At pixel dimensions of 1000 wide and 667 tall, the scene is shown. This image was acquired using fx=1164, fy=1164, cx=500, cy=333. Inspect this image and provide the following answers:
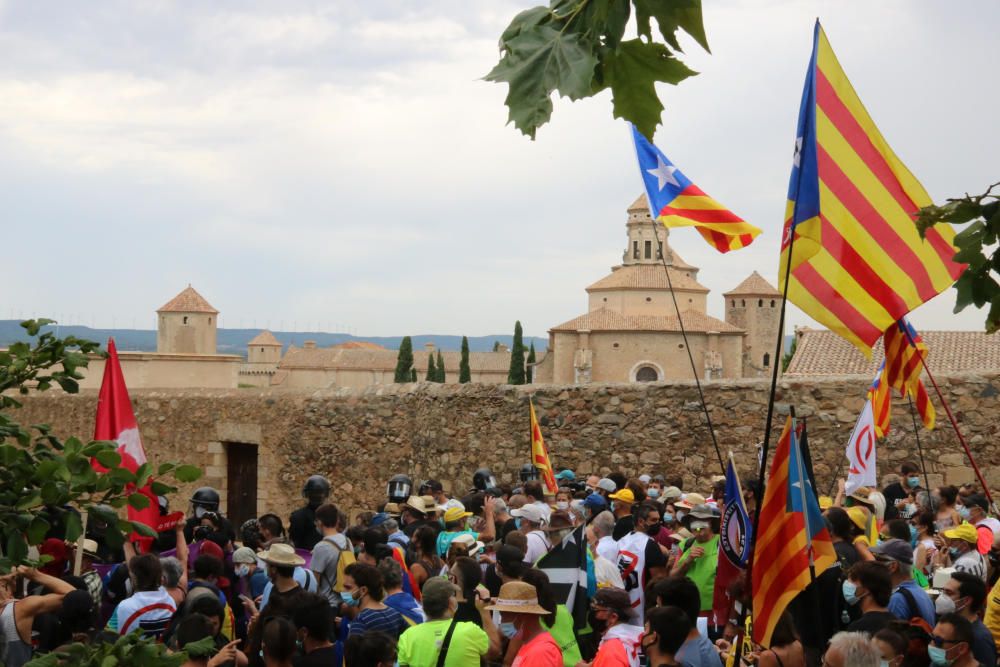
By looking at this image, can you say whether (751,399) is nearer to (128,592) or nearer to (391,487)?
(391,487)

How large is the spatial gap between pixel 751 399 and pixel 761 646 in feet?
27.4

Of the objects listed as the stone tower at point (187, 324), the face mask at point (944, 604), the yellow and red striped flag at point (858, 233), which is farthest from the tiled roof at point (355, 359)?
the face mask at point (944, 604)

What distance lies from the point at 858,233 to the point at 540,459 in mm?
6843

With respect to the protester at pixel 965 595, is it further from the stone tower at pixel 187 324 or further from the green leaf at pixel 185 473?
the stone tower at pixel 187 324

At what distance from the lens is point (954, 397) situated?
12688 mm

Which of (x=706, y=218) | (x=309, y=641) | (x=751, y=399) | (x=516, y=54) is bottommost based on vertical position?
(x=309, y=641)

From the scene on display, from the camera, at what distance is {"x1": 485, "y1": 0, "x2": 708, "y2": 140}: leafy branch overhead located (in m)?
2.31

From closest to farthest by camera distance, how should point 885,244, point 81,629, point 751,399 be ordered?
point 81,629 < point 885,244 < point 751,399

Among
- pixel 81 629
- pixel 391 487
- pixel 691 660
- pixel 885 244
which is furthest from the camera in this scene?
pixel 391 487

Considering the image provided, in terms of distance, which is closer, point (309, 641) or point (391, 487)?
point (309, 641)

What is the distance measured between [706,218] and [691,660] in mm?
4923

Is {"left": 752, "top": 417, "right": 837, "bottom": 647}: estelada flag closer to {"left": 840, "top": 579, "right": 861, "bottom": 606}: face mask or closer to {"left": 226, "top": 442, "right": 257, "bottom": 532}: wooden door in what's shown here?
{"left": 840, "top": 579, "right": 861, "bottom": 606}: face mask

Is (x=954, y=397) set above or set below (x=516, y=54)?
below

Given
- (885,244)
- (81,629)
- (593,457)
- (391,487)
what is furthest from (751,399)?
(81,629)
